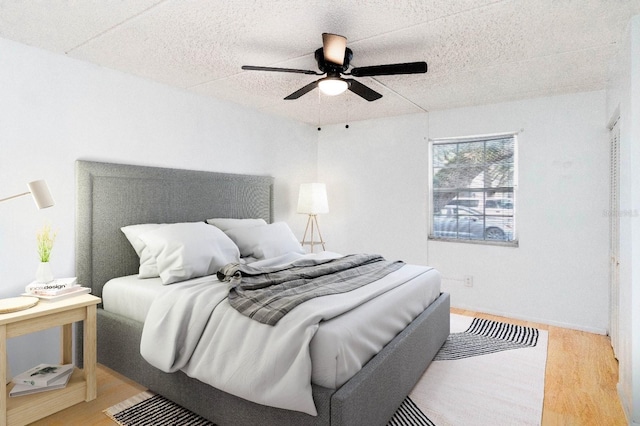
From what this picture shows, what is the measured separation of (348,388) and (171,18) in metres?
2.28

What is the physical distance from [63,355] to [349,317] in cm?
203

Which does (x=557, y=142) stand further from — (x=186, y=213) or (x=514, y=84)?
(x=186, y=213)

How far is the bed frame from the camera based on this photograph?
1.78m

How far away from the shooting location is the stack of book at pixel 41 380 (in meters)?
2.16

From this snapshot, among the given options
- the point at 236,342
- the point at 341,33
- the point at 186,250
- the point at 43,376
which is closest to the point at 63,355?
the point at 43,376

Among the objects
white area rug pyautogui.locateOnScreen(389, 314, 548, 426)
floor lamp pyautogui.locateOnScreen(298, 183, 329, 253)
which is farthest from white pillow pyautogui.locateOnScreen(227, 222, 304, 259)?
white area rug pyautogui.locateOnScreen(389, 314, 548, 426)

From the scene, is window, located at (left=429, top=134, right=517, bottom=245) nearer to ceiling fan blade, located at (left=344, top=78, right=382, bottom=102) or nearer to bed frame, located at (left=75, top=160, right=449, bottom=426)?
bed frame, located at (left=75, top=160, right=449, bottom=426)

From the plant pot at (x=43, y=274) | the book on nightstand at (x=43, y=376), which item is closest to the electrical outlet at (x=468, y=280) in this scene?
the book on nightstand at (x=43, y=376)

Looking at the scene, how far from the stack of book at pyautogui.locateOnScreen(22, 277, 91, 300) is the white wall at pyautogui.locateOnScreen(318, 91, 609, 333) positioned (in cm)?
345

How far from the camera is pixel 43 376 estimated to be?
2.26 metres

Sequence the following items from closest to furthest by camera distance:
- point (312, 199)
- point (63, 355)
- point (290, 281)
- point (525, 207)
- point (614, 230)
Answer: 1. point (290, 281)
2. point (63, 355)
3. point (614, 230)
4. point (525, 207)
5. point (312, 199)

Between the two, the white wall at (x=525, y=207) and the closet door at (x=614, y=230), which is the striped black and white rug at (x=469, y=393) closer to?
the closet door at (x=614, y=230)

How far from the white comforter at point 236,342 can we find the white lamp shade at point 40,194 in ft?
2.85

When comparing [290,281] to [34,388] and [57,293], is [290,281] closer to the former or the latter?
[57,293]
